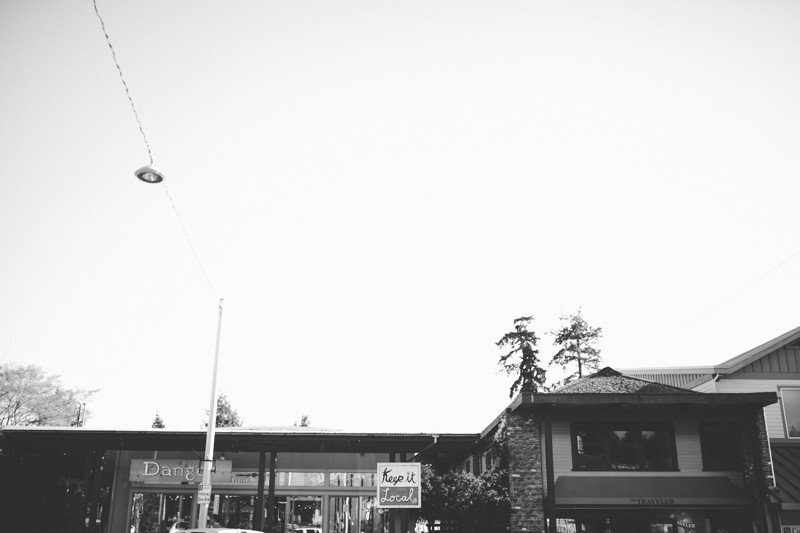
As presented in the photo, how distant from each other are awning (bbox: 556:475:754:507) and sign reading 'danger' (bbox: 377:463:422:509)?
442 cm

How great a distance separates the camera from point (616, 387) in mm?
22000

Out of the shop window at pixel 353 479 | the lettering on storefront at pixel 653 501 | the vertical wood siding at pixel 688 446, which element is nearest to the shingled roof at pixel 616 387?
the vertical wood siding at pixel 688 446

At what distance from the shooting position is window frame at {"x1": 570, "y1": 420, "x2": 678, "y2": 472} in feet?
67.8

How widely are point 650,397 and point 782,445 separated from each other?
20.3 feet

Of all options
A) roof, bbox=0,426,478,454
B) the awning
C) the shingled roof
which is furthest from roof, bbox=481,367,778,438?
roof, bbox=0,426,478,454

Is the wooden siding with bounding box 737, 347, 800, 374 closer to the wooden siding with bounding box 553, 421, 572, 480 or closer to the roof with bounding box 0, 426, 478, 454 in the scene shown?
the wooden siding with bounding box 553, 421, 572, 480

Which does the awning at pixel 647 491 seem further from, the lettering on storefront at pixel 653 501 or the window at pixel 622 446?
the window at pixel 622 446

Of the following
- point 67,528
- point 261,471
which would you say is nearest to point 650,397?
point 261,471

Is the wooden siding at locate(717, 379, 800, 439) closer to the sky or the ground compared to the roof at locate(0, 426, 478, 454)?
closer to the sky

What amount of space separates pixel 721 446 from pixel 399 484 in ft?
34.7

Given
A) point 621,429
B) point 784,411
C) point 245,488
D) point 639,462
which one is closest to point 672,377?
point 784,411

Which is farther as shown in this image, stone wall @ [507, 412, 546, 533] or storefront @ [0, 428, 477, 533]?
storefront @ [0, 428, 477, 533]

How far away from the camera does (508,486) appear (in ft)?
68.6

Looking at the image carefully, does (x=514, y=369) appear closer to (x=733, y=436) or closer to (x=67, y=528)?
(x=733, y=436)
